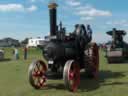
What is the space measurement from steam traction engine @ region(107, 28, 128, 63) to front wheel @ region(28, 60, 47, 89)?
999cm

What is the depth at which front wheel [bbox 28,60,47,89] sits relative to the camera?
35.9 feet

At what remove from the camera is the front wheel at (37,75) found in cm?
1093

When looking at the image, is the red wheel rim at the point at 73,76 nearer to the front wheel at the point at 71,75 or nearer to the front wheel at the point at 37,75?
the front wheel at the point at 71,75

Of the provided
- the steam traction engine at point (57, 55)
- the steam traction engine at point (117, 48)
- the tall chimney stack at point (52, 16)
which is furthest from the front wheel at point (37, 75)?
the steam traction engine at point (117, 48)

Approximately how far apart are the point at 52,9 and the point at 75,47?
1465 millimetres

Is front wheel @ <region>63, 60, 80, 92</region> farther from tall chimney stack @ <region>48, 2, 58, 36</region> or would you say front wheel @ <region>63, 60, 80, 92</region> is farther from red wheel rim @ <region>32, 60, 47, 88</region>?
tall chimney stack @ <region>48, 2, 58, 36</region>

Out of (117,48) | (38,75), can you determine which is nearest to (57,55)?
(38,75)

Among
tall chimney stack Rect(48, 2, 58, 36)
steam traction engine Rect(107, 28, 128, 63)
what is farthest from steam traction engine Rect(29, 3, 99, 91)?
steam traction engine Rect(107, 28, 128, 63)

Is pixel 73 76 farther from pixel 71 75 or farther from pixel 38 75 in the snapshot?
pixel 38 75

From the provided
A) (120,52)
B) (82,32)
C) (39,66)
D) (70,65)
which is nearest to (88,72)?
(82,32)

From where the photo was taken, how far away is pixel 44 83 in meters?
11.8

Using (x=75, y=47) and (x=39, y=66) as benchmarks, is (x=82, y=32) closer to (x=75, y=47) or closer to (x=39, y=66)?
(x=75, y=47)

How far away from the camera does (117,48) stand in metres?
22.5

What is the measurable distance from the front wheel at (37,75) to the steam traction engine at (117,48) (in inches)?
393
